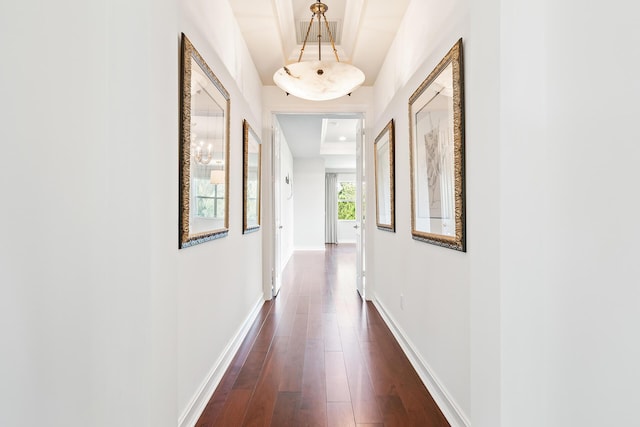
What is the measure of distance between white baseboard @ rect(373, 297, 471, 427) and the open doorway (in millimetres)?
1620

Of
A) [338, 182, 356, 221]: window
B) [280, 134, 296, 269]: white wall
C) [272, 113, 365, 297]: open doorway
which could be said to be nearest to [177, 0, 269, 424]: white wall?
[272, 113, 365, 297]: open doorway

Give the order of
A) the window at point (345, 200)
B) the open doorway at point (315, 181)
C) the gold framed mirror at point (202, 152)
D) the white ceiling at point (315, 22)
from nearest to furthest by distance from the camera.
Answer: the gold framed mirror at point (202, 152)
the white ceiling at point (315, 22)
the open doorway at point (315, 181)
the window at point (345, 200)

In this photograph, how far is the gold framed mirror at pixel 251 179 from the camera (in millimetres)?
2908

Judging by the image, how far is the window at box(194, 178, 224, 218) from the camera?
69.6 inches

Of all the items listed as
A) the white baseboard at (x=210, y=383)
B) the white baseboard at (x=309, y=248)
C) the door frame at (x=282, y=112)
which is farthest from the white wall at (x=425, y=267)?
the white baseboard at (x=309, y=248)

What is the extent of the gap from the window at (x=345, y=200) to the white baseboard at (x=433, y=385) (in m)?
8.53
